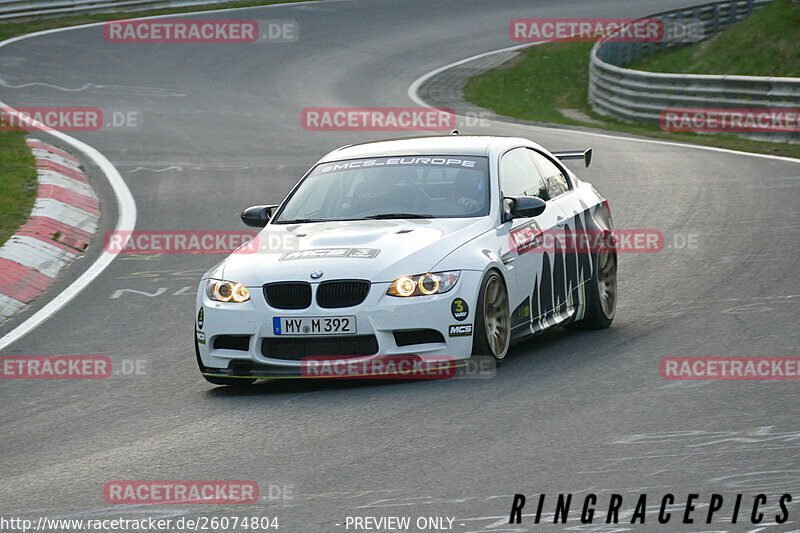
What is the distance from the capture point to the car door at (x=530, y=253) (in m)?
8.44

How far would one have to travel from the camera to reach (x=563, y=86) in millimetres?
30906

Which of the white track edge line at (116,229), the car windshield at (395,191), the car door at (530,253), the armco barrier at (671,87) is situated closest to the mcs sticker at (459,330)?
the car door at (530,253)

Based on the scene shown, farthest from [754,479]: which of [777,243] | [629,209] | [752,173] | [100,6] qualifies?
[100,6]

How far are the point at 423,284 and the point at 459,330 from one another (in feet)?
1.13

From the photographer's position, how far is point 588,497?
17.2ft

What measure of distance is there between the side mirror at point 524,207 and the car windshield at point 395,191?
0.53ft

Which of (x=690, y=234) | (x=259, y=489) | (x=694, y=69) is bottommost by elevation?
(x=694, y=69)

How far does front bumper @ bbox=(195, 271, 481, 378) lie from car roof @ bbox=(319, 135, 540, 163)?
5.26 ft

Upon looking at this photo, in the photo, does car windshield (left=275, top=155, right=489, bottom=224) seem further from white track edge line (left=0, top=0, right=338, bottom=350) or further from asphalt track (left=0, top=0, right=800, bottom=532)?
white track edge line (left=0, top=0, right=338, bottom=350)

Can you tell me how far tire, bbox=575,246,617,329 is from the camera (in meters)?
9.38

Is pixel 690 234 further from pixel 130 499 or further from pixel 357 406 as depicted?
pixel 130 499

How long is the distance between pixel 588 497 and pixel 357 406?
215 centimetres

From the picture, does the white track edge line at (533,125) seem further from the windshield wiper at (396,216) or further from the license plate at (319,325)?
the license plate at (319,325)

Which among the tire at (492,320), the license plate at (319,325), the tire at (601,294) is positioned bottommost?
the tire at (601,294)
